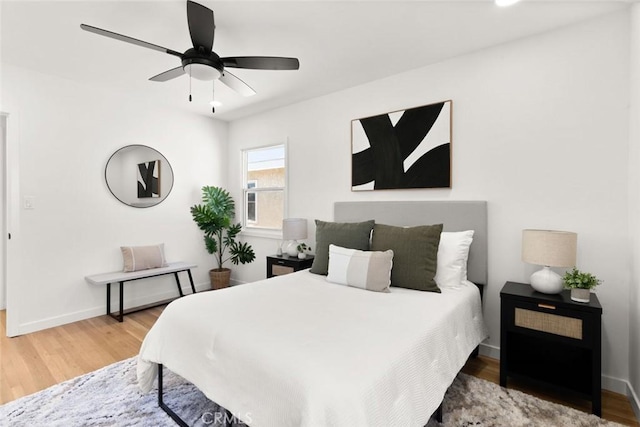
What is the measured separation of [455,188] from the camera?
276 cm

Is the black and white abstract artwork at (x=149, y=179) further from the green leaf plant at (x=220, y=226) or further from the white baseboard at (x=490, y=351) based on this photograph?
the white baseboard at (x=490, y=351)

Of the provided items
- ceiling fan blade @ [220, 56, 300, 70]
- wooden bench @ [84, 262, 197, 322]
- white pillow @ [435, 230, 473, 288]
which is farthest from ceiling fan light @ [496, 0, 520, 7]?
wooden bench @ [84, 262, 197, 322]

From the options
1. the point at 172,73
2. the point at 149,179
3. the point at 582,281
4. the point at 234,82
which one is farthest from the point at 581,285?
the point at 149,179

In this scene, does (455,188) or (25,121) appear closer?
(455,188)

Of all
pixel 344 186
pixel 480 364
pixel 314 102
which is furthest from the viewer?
pixel 314 102

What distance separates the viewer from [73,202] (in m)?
3.34

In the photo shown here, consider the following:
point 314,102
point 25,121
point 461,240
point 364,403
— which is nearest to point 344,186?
point 314,102

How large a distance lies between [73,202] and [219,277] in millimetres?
1933

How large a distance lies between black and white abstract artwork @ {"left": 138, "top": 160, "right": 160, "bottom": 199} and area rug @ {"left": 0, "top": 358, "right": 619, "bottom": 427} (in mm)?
2340

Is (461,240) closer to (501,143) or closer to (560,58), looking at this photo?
(501,143)

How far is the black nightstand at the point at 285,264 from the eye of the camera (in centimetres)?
338

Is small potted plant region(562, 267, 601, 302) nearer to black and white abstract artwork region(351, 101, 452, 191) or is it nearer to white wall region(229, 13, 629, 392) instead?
white wall region(229, 13, 629, 392)

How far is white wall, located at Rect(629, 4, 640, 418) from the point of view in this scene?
188 cm

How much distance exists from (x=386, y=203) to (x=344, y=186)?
600mm
